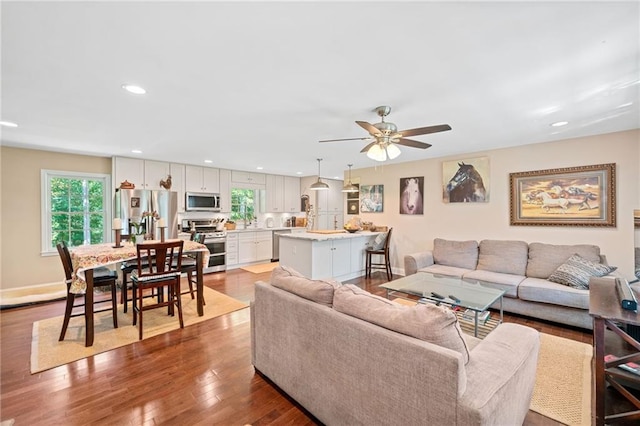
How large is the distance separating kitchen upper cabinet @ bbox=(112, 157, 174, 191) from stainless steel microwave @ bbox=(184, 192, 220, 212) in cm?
61

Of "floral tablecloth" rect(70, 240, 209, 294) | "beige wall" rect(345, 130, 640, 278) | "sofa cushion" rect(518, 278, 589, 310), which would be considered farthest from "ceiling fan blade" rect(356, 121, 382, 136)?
"floral tablecloth" rect(70, 240, 209, 294)

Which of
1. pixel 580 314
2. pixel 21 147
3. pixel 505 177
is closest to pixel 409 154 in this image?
pixel 505 177

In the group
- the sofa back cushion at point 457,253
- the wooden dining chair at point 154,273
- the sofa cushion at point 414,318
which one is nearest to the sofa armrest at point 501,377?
the sofa cushion at point 414,318

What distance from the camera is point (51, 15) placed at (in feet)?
4.78

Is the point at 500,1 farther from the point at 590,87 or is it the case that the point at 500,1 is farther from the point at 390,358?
the point at 390,358

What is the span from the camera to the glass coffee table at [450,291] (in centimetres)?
260

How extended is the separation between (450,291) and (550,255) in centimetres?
183

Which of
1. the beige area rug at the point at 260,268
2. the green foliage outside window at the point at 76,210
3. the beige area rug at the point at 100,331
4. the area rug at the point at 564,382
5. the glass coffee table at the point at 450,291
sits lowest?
the area rug at the point at 564,382

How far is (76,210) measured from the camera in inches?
193

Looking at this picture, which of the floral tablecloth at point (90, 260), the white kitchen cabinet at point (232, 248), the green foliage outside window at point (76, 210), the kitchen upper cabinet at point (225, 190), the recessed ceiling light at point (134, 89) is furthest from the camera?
the kitchen upper cabinet at point (225, 190)

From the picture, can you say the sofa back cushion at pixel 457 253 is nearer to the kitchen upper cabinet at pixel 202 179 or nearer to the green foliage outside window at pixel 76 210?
the kitchen upper cabinet at pixel 202 179

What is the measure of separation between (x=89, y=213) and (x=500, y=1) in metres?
6.33

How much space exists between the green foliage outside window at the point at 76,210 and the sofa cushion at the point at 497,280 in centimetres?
623

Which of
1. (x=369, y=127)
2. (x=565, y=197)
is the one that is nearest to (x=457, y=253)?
(x=565, y=197)
